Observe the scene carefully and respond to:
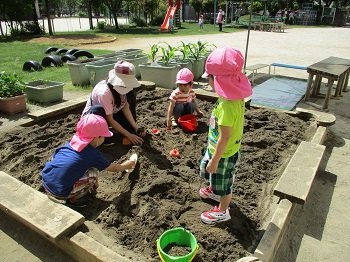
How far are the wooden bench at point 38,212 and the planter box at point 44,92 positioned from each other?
3.15 metres

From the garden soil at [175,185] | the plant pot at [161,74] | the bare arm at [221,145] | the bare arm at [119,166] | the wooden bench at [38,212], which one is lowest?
the garden soil at [175,185]

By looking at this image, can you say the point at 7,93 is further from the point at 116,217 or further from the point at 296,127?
the point at 296,127

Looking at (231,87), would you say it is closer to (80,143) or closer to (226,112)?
(226,112)

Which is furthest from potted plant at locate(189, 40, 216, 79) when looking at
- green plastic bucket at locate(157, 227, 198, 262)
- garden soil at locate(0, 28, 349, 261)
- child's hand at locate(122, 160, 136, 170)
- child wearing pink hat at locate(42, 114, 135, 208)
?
green plastic bucket at locate(157, 227, 198, 262)

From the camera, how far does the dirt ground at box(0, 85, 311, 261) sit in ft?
7.11

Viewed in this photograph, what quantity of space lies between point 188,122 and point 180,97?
358 mm

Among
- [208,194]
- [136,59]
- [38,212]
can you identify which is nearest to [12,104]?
[136,59]

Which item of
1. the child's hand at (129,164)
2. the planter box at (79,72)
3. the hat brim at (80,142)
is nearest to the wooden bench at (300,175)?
the child's hand at (129,164)

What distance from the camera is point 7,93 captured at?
4773 mm

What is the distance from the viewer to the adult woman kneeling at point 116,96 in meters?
3.01

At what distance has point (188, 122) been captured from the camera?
12.8 feet

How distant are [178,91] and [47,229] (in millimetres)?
2432

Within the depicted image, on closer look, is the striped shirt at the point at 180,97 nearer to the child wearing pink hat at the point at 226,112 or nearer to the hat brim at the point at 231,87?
the child wearing pink hat at the point at 226,112

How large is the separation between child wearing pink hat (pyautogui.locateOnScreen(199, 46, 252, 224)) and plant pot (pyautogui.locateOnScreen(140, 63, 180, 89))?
3.68 meters
